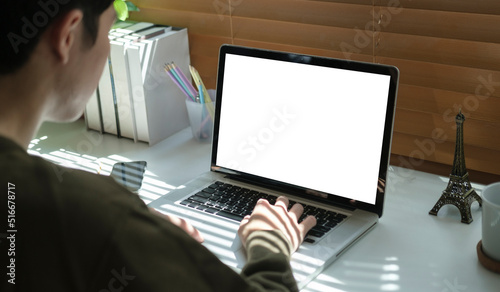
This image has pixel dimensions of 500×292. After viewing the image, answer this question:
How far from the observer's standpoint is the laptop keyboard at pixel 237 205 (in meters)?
1.33

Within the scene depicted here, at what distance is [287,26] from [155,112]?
0.44m

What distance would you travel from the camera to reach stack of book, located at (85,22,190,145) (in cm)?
174

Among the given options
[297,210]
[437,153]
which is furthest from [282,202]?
[437,153]

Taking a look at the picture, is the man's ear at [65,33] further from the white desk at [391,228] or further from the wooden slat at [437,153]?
the wooden slat at [437,153]

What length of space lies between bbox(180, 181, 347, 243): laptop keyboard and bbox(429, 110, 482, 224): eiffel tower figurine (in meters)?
0.23

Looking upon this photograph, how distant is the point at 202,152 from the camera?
1747 millimetres

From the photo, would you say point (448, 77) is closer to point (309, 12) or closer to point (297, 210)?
point (309, 12)

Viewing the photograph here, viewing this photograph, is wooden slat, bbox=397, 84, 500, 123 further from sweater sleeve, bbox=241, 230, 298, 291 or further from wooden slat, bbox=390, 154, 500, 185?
sweater sleeve, bbox=241, 230, 298, 291

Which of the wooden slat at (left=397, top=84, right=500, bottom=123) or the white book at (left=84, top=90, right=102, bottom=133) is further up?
the wooden slat at (left=397, top=84, right=500, bottom=123)

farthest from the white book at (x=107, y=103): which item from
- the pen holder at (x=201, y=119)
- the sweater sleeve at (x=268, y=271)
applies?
the sweater sleeve at (x=268, y=271)
